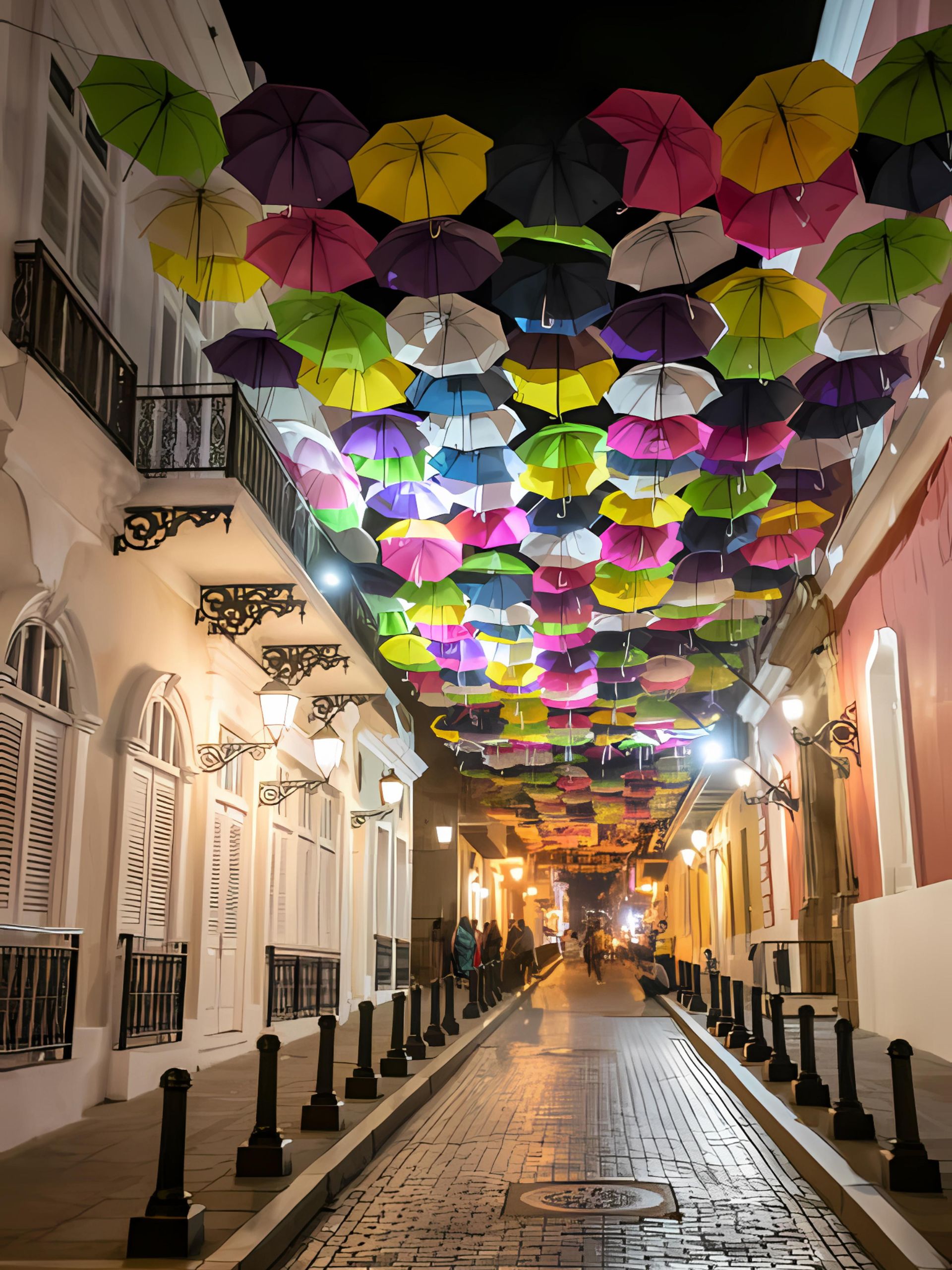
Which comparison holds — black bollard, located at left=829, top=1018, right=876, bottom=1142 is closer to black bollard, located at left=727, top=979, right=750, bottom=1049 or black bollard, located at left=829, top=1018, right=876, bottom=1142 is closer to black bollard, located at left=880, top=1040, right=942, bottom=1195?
black bollard, located at left=880, top=1040, right=942, bottom=1195

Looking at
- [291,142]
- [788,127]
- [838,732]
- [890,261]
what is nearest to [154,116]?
[291,142]

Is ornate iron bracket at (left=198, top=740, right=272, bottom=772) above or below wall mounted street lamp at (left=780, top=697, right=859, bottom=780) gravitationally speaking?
below

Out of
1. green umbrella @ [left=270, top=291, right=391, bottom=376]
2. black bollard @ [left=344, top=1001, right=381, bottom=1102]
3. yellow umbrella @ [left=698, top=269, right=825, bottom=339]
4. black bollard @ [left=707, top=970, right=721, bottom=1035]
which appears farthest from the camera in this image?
black bollard @ [left=707, top=970, right=721, bottom=1035]

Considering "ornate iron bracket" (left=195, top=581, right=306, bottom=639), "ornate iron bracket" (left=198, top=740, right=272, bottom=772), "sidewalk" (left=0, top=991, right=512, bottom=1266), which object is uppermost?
"ornate iron bracket" (left=195, top=581, right=306, bottom=639)

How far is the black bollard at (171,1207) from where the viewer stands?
196 inches

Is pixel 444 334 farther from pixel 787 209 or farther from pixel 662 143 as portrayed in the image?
pixel 787 209

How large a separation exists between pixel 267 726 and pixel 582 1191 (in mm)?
6823

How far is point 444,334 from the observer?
9.53m

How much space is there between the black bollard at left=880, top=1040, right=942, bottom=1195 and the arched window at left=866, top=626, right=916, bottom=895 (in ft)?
26.9

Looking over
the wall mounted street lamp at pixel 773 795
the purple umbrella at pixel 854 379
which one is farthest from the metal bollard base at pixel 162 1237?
the wall mounted street lamp at pixel 773 795

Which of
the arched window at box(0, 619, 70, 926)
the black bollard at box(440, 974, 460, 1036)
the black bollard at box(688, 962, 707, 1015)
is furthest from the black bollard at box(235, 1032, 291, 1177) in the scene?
the black bollard at box(688, 962, 707, 1015)

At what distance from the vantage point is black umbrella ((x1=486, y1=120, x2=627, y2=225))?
7.95 meters

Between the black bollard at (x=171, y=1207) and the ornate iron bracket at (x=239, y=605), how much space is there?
7.68 m

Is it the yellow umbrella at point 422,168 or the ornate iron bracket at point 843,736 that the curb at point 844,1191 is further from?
the yellow umbrella at point 422,168
